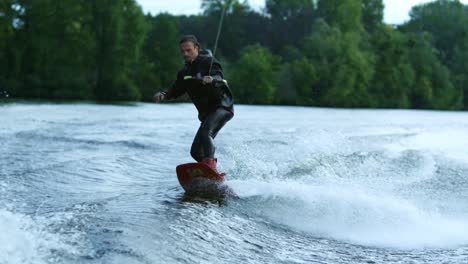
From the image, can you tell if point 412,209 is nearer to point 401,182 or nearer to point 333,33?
point 401,182

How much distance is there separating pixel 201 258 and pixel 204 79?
2871 millimetres

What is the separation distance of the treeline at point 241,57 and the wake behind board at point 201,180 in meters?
40.0

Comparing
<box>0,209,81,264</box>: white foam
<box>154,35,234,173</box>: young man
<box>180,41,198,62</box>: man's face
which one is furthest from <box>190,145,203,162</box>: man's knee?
<box>0,209,81,264</box>: white foam

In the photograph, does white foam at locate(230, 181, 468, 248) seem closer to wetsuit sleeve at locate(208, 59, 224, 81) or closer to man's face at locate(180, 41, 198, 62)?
wetsuit sleeve at locate(208, 59, 224, 81)

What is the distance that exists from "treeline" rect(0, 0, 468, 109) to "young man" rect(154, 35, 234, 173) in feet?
130

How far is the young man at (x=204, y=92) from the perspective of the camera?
778cm

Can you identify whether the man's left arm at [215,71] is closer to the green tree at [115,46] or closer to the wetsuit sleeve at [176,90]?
the wetsuit sleeve at [176,90]

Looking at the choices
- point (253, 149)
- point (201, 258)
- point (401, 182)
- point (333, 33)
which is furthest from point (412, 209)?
point (333, 33)


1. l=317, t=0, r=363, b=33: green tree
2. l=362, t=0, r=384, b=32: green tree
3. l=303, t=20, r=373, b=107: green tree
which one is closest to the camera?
l=303, t=20, r=373, b=107: green tree

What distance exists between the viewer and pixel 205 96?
8016mm

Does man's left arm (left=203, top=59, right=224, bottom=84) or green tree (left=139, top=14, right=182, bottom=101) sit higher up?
green tree (left=139, top=14, right=182, bottom=101)

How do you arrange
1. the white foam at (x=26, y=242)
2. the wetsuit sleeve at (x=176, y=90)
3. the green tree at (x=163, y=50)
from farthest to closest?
the green tree at (x=163, y=50) < the wetsuit sleeve at (x=176, y=90) < the white foam at (x=26, y=242)

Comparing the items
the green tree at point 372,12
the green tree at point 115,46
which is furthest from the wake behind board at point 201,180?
the green tree at point 372,12

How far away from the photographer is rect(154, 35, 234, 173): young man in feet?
25.5
